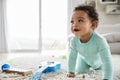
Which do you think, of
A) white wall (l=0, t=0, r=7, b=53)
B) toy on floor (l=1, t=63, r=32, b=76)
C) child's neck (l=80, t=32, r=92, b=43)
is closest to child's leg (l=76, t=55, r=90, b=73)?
child's neck (l=80, t=32, r=92, b=43)

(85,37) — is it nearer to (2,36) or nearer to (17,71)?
(17,71)

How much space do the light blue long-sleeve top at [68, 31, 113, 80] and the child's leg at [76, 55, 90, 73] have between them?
3cm

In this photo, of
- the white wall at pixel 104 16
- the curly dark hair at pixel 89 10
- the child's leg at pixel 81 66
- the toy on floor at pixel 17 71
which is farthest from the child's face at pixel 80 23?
the white wall at pixel 104 16

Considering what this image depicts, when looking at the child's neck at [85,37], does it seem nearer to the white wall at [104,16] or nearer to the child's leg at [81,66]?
the child's leg at [81,66]

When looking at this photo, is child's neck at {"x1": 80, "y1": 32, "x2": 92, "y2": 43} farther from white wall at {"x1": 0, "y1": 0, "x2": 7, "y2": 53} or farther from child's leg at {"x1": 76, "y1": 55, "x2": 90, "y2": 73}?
white wall at {"x1": 0, "y1": 0, "x2": 7, "y2": 53}

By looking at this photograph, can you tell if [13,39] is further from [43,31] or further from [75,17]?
[75,17]

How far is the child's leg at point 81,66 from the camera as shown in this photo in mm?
1578

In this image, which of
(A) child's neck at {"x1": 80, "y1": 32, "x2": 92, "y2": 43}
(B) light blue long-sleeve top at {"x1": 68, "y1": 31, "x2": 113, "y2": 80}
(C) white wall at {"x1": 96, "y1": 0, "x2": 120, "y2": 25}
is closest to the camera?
(B) light blue long-sleeve top at {"x1": 68, "y1": 31, "x2": 113, "y2": 80}

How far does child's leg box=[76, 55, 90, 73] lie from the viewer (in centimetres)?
158

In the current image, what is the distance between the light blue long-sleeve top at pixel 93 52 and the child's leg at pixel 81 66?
31 millimetres

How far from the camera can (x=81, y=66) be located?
1.61 m

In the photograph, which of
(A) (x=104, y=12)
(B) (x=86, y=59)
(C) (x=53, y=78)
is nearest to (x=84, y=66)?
(B) (x=86, y=59)

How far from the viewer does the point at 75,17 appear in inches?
56.2

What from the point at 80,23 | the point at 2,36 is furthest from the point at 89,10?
the point at 2,36
